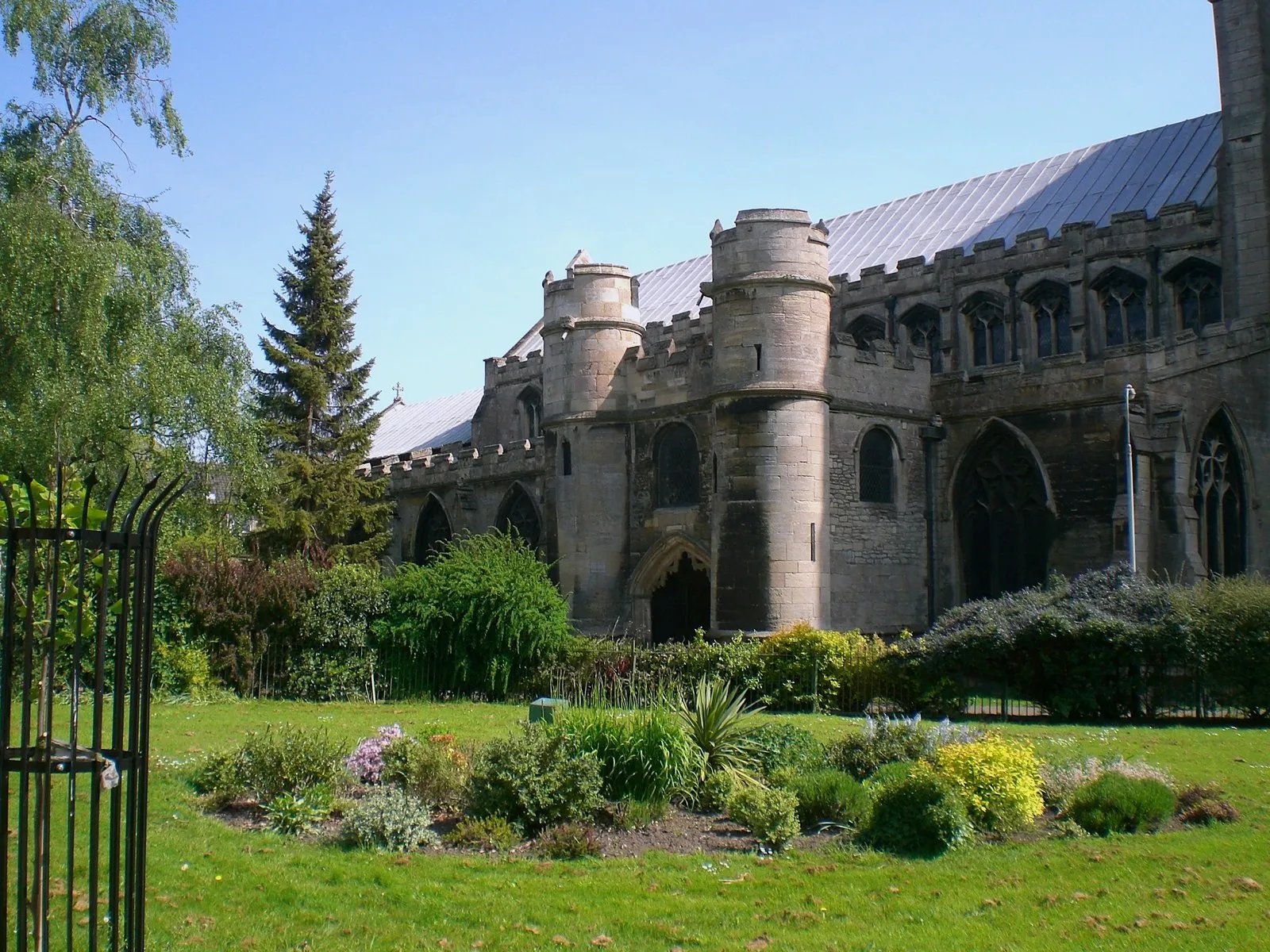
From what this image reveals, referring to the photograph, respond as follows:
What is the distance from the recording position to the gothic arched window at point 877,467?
80.4 feet

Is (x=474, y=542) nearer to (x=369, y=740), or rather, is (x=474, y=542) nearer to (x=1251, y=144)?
(x=369, y=740)

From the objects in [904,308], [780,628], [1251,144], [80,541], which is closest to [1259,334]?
[1251,144]

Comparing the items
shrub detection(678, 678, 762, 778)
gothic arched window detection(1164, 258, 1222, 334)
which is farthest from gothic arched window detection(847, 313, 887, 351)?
shrub detection(678, 678, 762, 778)

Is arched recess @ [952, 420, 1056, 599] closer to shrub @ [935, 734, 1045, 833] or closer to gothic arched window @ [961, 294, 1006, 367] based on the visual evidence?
gothic arched window @ [961, 294, 1006, 367]

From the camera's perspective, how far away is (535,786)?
983cm

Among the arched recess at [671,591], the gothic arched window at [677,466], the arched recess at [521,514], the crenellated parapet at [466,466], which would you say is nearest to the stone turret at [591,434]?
the arched recess at [671,591]

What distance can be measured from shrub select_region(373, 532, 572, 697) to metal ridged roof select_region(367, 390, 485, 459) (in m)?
23.7

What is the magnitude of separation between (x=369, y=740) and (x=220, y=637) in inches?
388

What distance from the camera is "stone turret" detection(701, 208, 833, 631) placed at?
22609mm

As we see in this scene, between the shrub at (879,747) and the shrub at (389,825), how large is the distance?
4.05 meters

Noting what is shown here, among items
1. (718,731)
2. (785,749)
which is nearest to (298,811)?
(718,731)

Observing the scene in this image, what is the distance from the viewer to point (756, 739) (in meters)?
11.9

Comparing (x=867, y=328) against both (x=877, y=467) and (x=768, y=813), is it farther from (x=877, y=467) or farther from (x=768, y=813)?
(x=768, y=813)

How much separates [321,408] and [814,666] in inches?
746
